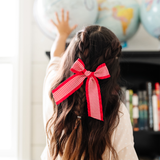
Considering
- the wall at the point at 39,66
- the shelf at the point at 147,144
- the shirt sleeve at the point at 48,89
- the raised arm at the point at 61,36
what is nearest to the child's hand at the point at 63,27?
the raised arm at the point at 61,36

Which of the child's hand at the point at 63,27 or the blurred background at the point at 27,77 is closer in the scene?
the child's hand at the point at 63,27

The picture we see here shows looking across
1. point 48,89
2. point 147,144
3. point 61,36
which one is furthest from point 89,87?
point 147,144

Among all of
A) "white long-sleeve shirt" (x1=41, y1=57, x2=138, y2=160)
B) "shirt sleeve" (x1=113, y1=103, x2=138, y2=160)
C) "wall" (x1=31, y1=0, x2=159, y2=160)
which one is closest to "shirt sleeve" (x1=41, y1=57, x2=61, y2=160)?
"white long-sleeve shirt" (x1=41, y1=57, x2=138, y2=160)

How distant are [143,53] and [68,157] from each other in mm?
666

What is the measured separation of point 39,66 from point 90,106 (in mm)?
751

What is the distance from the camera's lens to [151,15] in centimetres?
96

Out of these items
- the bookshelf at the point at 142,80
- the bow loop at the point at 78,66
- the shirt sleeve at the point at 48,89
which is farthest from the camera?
the bookshelf at the point at 142,80

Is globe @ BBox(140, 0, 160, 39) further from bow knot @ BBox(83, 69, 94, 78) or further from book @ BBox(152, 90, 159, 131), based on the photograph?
bow knot @ BBox(83, 69, 94, 78)

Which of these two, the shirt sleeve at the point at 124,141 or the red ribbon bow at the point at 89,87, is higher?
the red ribbon bow at the point at 89,87

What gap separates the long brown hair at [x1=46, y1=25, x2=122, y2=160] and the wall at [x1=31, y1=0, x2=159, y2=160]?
0.55m

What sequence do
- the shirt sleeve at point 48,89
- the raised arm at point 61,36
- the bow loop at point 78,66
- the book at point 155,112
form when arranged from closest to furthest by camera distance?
the bow loop at point 78,66
the shirt sleeve at point 48,89
the raised arm at point 61,36
the book at point 155,112

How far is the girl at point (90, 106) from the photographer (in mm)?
712

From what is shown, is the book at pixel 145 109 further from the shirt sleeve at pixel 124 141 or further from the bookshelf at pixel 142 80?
the shirt sleeve at pixel 124 141

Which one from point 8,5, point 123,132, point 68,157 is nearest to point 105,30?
point 123,132
